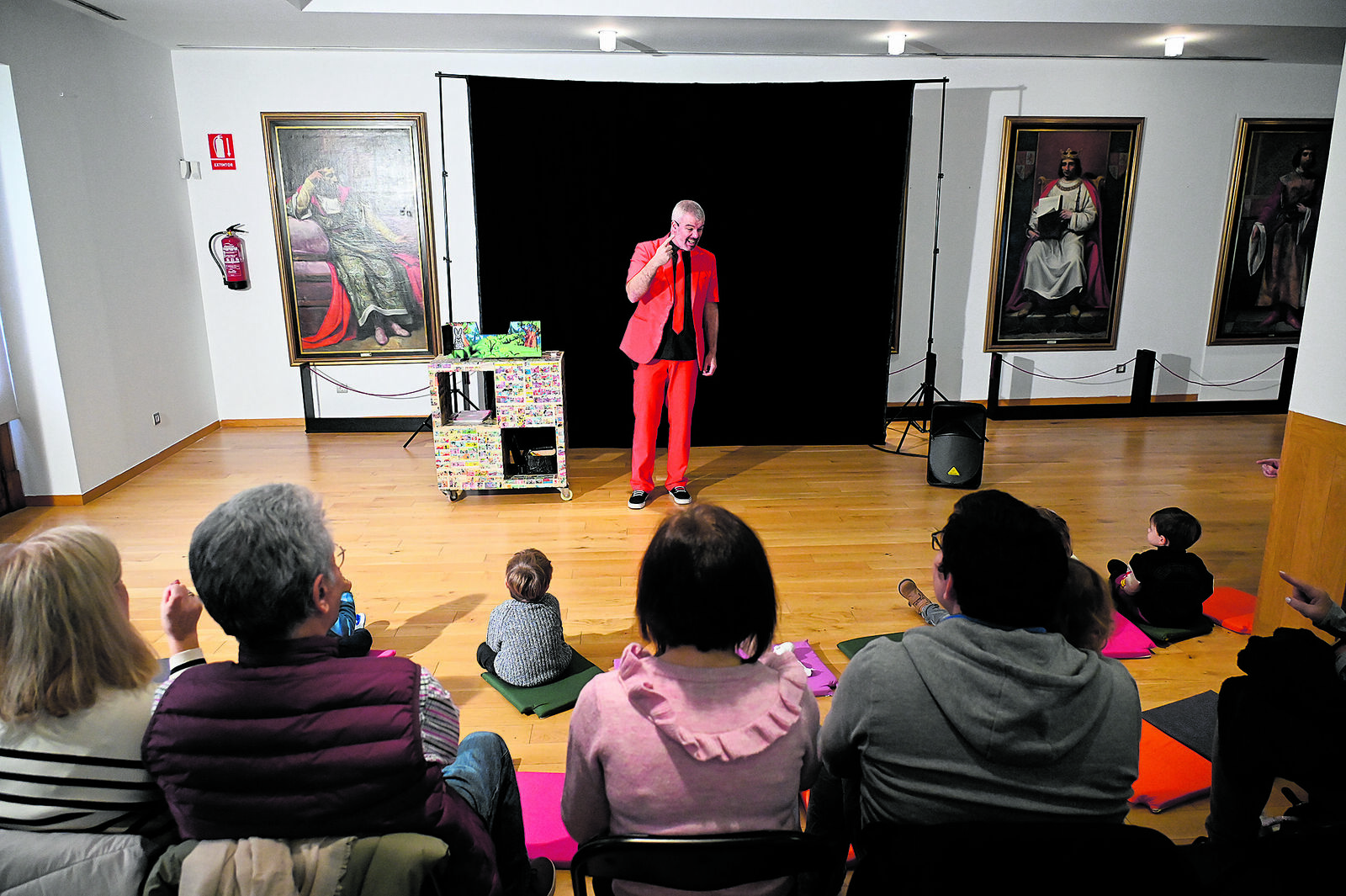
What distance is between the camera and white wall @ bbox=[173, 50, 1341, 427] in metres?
5.93

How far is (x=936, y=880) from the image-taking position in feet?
3.58

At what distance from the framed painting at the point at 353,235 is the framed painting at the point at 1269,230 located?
247 inches

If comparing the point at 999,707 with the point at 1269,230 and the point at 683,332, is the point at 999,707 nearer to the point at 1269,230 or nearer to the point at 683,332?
the point at 683,332

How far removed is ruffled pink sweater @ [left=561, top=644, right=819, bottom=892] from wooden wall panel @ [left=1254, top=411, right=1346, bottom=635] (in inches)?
97.3

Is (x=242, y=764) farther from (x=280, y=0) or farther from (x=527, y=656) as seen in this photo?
(x=280, y=0)

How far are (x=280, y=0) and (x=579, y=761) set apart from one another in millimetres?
4818

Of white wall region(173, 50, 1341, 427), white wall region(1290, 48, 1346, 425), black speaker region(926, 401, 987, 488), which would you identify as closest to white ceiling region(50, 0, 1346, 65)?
white wall region(173, 50, 1341, 427)

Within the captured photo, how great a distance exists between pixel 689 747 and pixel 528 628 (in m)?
1.61

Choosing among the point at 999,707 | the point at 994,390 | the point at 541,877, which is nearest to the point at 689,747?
the point at 999,707

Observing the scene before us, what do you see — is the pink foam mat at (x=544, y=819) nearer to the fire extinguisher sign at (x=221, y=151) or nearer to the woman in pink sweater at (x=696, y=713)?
the woman in pink sweater at (x=696, y=713)

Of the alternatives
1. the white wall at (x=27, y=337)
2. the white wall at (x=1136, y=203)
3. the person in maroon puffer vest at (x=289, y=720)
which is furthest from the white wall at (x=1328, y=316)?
the white wall at (x=27, y=337)

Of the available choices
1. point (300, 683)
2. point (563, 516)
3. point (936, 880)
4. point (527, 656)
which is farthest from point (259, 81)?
point (936, 880)

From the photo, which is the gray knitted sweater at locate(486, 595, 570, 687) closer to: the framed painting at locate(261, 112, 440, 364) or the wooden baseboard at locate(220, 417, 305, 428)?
the framed painting at locate(261, 112, 440, 364)

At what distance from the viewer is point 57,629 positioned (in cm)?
127
